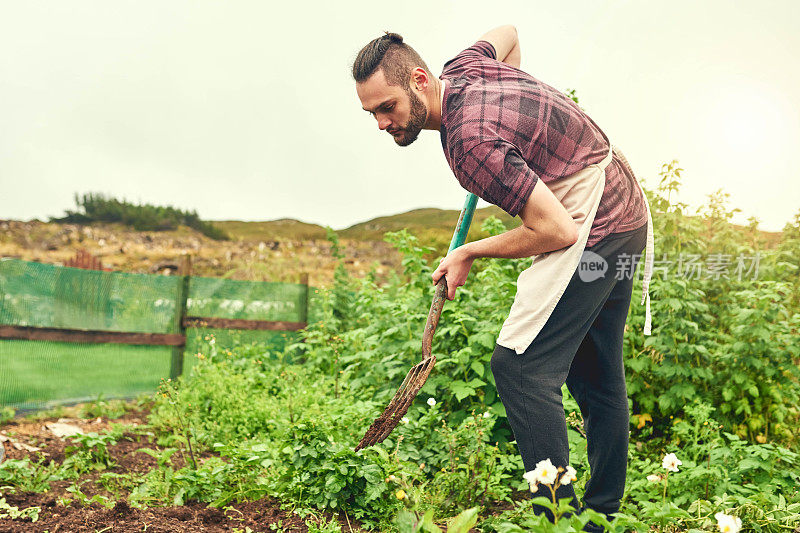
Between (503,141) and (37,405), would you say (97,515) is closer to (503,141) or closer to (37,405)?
(503,141)

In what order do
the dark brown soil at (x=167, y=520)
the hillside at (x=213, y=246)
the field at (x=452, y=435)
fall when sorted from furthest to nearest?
the hillside at (x=213, y=246), the field at (x=452, y=435), the dark brown soil at (x=167, y=520)

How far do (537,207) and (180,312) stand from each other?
5421 mm

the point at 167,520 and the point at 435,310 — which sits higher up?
the point at 435,310

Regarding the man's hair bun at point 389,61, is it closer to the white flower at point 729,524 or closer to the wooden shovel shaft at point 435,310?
the wooden shovel shaft at point 435,310

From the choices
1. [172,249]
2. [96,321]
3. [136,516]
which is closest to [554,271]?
[136,516]

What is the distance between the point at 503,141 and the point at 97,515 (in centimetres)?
210

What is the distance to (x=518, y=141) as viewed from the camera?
1.74 m

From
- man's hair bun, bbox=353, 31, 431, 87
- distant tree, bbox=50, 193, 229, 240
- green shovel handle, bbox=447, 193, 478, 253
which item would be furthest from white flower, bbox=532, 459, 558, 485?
distant tree, bbox=50, 193, 229, 240

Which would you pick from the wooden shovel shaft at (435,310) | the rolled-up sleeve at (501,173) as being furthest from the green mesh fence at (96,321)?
the rolled-up sleeve at (501,173)

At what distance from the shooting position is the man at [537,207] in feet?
5.54

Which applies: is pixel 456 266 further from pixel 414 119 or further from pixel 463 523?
pixel 463 523

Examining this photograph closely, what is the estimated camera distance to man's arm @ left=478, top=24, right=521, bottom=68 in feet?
7.74

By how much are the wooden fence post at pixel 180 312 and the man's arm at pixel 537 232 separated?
5105 millimetres

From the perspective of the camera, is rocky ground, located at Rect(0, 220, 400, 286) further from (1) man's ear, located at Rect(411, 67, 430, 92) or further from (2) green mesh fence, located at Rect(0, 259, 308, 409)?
(1) man's ear, located at Rect(411, 67, 430, 92)
